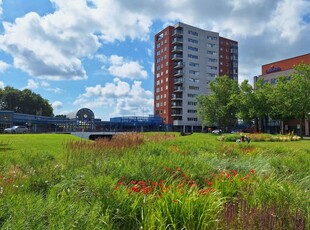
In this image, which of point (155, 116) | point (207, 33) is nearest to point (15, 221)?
point (155, 116)

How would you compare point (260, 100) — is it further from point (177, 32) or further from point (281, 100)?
point (177, 32)

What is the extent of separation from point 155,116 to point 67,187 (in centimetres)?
9966

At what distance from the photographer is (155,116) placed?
106 meters

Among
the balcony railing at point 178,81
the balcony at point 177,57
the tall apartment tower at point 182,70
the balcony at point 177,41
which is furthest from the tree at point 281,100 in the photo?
the balcony at point 177,41

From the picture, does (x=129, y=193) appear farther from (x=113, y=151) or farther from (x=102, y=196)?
(x=113, y=151)

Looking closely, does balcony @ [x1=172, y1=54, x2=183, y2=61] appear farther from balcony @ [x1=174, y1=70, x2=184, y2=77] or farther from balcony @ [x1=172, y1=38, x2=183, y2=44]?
balcony @ [x1=172, y1=38, x2=183, y2=44]

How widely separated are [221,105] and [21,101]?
75009 mm

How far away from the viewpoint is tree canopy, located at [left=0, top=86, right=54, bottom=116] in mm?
110062

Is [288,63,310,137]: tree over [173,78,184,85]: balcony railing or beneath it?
beneath

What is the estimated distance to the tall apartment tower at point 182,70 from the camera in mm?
103188

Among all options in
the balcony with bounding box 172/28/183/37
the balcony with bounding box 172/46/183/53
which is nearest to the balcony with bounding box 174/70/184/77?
the balcony with bounding box 172/46/183/53

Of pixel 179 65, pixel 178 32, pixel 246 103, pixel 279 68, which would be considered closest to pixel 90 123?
pixel 179 65

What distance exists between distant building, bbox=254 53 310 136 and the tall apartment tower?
2485 centimetres

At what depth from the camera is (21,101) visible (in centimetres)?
11256
